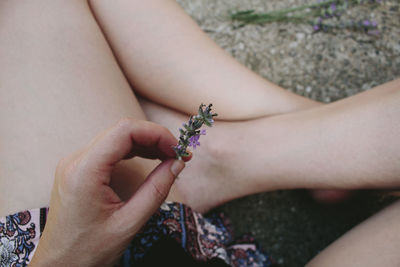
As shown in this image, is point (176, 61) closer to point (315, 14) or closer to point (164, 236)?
point (164, 236)

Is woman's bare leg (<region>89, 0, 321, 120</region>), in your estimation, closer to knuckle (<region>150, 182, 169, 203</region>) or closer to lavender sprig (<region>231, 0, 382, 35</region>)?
knuckle (<region>150, 182, 169, 203</region>)

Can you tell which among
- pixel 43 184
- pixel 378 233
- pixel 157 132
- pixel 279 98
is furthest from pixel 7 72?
pixel 378 233

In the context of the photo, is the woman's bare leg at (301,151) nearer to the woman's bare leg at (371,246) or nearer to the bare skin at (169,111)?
the bare skin at (169,111)

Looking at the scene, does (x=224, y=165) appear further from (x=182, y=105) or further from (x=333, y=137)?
(x=333, y=137)

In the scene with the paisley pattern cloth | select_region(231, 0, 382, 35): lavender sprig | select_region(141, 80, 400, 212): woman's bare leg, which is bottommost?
the paisley pattern cloth

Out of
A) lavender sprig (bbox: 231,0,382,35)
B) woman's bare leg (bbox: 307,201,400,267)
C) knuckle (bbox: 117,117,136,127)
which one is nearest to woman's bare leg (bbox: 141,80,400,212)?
woman's bare leg (bbox: 307,201,400,267)
